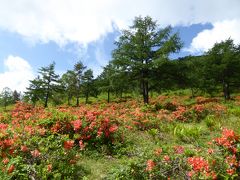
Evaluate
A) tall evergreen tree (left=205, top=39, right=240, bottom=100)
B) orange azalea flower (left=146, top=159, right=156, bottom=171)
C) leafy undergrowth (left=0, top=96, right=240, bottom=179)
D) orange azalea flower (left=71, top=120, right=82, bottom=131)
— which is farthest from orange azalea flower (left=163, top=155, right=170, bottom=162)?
tall evergreen tree (left=205, top=39, right=240, bottom=100)

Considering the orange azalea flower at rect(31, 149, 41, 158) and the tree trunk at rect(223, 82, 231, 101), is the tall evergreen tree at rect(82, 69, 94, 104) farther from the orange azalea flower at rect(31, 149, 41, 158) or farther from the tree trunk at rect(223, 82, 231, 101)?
the orange azalea flower at rect(31, 149, 41, 158)

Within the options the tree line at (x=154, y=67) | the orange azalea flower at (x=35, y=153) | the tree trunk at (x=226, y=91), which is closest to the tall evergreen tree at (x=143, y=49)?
the tree line at (x=154, y=67)

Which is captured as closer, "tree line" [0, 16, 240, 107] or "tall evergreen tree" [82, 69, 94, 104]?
"tree line" [0, 16, 240, 107]

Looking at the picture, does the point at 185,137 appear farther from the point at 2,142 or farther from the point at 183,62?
the point at 183,62

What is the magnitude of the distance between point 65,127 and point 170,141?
488cm

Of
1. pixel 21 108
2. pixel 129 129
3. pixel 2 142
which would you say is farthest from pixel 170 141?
pixel 21 108

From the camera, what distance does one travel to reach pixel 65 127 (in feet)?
41.7

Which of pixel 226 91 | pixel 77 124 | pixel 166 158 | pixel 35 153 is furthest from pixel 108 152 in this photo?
pixel 226 91

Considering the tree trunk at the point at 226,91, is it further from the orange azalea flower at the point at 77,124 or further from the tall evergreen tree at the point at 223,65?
the orange azalea flower at the point at 77,124

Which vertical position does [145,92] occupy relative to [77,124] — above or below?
above

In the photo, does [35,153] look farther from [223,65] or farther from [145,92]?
[223,65]

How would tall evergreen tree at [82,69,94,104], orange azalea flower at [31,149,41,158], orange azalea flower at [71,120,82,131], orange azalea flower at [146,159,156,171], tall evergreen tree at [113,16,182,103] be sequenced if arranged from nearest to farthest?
orange azalea flower at [146,159,156,171] → orange azalea flower at [31,149,41,158] → orange azalea flower at [71,120,82,131] → tall evergreen tree at [113,16,182,103] → tall evergreen tree at [82,69,94,104]

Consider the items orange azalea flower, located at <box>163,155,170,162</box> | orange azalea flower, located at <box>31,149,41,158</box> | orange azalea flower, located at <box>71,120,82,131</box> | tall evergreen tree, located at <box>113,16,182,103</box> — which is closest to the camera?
orange azalea flower, located at <box>163,155,170,162</box>

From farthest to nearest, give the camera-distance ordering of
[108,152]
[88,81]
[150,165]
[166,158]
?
[88,81] < [108,152] < [166,158] < [150,165]
